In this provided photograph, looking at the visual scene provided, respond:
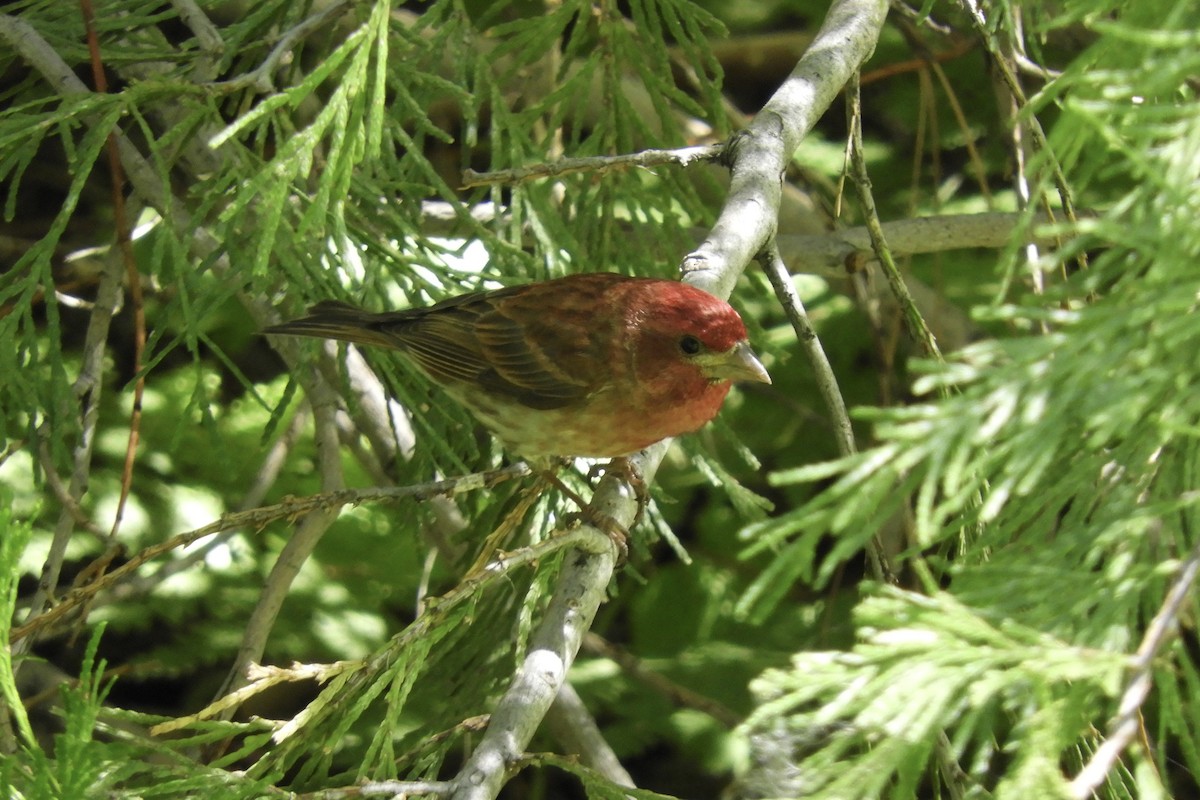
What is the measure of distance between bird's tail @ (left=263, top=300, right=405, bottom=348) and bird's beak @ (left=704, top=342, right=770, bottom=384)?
100 cm

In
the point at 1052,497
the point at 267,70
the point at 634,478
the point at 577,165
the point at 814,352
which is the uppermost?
the point at 267,70

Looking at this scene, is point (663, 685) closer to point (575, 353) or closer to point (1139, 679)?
point (575, 353)

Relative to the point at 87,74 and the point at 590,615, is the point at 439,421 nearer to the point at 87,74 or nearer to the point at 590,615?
the point at 590,615

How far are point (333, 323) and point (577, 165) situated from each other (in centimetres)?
93

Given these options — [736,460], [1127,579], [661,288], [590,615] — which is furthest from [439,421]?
[1127,579]

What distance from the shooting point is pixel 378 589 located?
4.64 meters

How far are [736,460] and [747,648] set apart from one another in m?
0.86

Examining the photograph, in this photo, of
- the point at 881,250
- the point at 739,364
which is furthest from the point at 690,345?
the point at 881,250

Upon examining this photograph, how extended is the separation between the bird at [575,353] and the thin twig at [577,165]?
0.36m

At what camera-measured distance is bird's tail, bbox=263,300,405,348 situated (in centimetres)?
328

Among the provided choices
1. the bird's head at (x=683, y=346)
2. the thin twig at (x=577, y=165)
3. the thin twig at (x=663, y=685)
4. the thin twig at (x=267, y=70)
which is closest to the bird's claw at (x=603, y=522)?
the bird's head at (x=683, y=346)

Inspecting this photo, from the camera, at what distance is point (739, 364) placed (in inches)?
131

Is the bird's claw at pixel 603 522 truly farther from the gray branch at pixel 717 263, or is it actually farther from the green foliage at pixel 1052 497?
the green foliage at pixel 1052 497

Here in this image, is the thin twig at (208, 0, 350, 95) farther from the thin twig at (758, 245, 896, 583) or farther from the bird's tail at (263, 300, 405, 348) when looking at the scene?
the thin twig at (758, 245, 896, 583)
